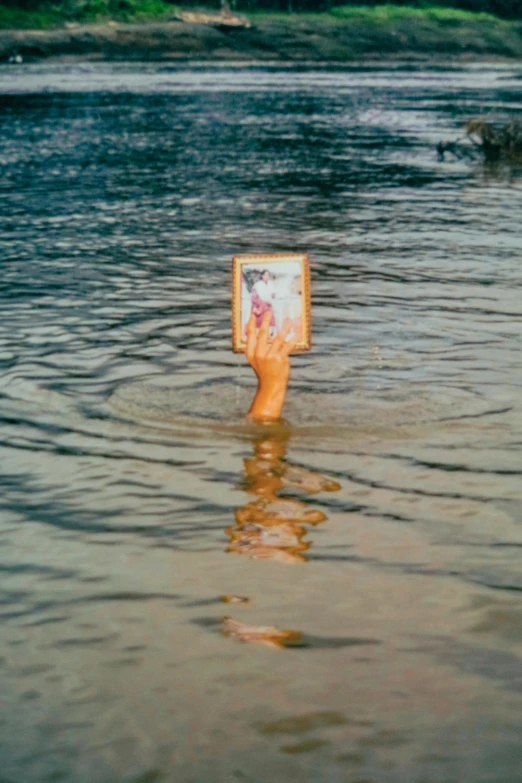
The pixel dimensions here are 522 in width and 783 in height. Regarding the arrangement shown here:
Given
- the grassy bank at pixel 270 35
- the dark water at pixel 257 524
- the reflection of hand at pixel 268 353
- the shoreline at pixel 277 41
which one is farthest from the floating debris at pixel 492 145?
the grassy bank at pixel 270 35

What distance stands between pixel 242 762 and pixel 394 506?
2.86m

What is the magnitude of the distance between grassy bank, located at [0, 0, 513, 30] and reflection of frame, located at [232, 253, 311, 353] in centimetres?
11778

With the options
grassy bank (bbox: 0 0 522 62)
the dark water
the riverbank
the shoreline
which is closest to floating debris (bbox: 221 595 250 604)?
the dark water

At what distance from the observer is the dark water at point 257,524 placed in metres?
4.91

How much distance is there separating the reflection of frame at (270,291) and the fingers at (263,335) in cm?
4

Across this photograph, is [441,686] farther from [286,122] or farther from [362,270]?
[286,122]

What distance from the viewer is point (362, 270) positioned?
54.6ft

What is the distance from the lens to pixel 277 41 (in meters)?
130

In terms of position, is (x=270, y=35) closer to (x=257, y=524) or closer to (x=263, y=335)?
(x=263, y=335)

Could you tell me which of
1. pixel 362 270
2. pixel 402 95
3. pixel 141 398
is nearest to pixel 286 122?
pixel 402 95

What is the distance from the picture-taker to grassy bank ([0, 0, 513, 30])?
12019cm

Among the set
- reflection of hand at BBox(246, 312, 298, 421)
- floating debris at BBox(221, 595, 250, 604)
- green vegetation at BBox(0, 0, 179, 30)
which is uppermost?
green vegetation at BBox(0, 0, 179, 30)

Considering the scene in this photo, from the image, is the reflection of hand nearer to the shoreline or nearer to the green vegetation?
the shoreline

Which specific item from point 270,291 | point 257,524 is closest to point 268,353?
point 270,291
